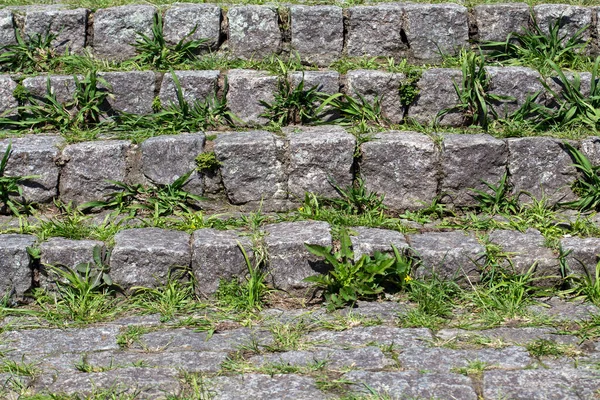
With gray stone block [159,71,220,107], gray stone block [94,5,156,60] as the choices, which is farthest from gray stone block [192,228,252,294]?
gray stone block [94,5,156,60]

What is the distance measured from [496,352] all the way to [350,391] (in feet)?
2.35

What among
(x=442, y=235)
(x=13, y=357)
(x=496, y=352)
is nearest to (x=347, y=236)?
(x=442, y=235)

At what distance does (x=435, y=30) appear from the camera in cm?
512

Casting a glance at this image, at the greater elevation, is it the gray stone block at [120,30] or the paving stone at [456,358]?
the gray stone block at [120,30]

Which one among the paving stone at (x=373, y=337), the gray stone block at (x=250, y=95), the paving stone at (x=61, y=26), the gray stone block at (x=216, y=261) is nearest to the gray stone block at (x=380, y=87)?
the gray stone block at (x=250, y=95)

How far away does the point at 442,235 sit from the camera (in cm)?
423

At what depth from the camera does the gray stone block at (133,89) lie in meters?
4.86

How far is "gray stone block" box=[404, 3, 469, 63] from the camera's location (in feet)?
16.8

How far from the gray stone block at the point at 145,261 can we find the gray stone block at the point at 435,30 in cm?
207

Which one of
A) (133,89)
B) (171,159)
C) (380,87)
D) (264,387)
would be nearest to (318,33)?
(380,87)

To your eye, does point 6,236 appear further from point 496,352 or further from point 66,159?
point 496,352

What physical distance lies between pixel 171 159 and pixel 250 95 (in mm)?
669

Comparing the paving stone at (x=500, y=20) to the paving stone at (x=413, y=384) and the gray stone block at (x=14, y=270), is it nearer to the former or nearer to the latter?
the paving stone at (x=413, y=384)

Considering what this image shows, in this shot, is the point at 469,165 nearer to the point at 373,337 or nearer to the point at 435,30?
the point at 435,30
